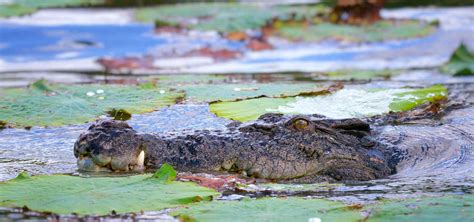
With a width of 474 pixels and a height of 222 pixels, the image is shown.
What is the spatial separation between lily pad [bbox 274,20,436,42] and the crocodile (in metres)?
7.85

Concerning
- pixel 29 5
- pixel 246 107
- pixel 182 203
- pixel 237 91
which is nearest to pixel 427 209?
pixel 182 203

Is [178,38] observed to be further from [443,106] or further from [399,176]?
[399,176]

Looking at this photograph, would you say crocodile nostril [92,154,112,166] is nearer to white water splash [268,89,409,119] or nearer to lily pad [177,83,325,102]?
white water splash [268,89,409,119]

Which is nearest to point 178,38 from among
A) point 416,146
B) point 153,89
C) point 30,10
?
point 30,10

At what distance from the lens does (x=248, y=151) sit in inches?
219

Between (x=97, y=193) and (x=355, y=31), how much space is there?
9694mm

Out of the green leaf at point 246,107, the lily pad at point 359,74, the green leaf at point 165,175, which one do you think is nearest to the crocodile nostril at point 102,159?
the green leaf at point 165,175

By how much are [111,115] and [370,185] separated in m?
2.51

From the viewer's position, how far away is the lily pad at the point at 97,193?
4.55 m

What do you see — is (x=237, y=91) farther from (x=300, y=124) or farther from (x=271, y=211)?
(x=271, y=211)

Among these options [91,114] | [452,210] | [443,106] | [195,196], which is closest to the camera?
[452,210]

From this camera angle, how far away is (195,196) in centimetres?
473

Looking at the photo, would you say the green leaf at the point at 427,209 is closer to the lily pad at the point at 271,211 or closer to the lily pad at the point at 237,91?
the lily pad at the point at 271,211

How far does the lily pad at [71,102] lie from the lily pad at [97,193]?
207cm
